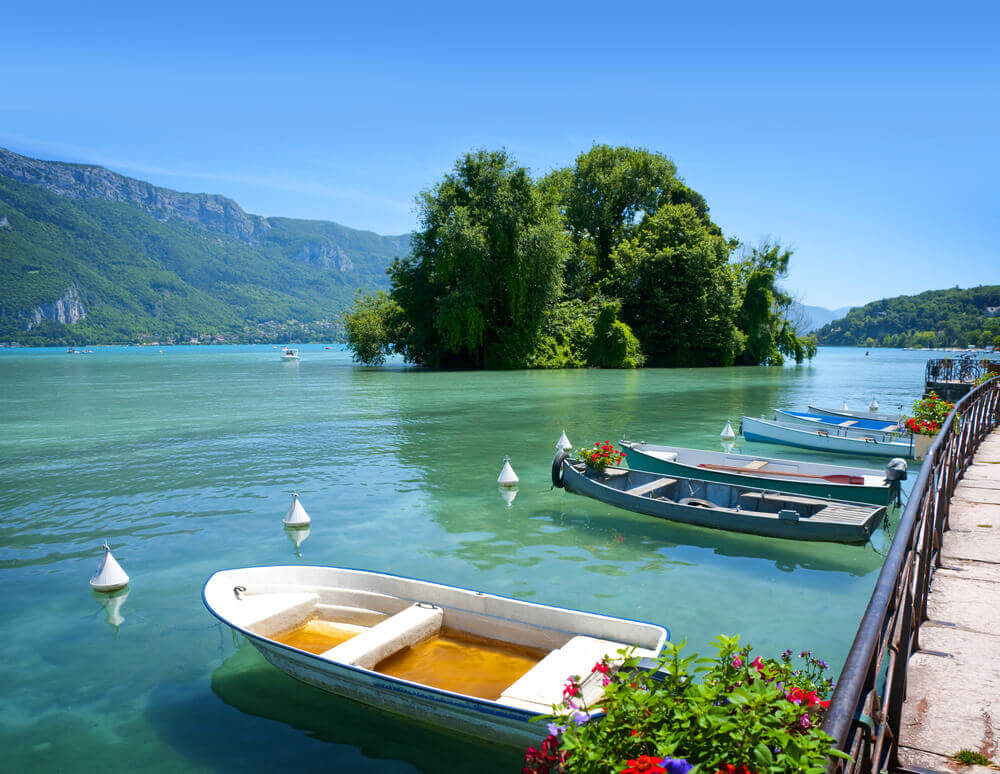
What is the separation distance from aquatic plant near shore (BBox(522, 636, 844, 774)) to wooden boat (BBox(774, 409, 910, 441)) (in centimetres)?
1956

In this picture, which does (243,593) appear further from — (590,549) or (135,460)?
(135,460)

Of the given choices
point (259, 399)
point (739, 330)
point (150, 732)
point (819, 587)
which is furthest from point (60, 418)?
point (739, 330)

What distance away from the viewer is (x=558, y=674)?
18.9ft

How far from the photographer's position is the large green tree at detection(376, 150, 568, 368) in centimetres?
5512

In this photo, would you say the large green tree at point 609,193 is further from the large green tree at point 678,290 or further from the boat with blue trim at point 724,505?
the boat with blue trim at point 724,505

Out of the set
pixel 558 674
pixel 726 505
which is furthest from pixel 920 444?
pixel 558 674

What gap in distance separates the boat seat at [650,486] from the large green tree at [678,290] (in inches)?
2169

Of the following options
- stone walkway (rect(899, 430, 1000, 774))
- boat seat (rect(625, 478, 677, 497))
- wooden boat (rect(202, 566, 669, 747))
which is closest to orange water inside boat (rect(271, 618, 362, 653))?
wooden boat (rect(202, 566, 669, 747))

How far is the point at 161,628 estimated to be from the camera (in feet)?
27.5

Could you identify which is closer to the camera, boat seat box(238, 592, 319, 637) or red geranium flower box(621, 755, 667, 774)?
red geranium flower box(621, 755, 667, 774)

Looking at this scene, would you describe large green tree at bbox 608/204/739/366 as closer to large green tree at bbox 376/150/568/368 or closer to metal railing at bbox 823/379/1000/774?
large green tree at bbox 376/150/568/368

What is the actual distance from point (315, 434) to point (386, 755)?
19293mm

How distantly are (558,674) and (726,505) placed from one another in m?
7.80

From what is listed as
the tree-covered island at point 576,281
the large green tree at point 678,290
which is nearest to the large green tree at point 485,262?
the tree-covered island at point 576,281
